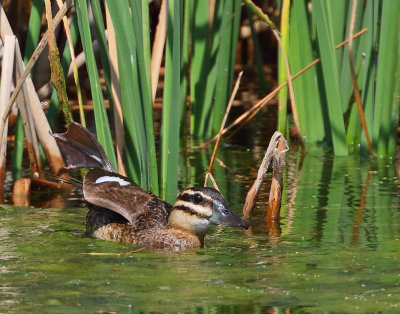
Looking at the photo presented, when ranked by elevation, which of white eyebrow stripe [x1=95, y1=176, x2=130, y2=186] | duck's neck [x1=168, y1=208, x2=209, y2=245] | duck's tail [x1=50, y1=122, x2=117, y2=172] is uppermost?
duck's tail [x1=50, y1=122, x2=117, y2=172]

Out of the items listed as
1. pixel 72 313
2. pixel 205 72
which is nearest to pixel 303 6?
→ pixel 205 72

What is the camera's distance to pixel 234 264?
15.9ft

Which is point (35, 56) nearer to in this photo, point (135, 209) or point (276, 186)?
point (135, 209)

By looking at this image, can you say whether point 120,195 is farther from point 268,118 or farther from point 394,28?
point 268,118

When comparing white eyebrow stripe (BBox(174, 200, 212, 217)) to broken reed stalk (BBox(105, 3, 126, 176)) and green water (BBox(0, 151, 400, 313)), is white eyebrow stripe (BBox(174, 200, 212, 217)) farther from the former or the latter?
broken reed stalk (BBox(105, 3, 126, 176))

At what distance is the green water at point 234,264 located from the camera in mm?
4160

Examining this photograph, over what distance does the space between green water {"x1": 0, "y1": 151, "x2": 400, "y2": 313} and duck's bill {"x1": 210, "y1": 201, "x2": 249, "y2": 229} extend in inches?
5.1

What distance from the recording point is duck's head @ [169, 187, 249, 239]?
527cm

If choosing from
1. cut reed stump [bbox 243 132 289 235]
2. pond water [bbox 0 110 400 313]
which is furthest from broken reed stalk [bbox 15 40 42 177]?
cut reed stump [bbox 243 132 289 235]

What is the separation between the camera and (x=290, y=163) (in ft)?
25.8

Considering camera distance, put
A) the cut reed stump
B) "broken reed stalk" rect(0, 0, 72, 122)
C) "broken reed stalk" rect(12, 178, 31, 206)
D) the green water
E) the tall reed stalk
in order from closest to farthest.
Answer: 1. the green water
2. "broken reed stalk" rect(0, 0, 72, 122)
3. the cut reed stump
4. "broken reed stalk" rect(12, 178, 31, 206)
5. the tall reed stalk

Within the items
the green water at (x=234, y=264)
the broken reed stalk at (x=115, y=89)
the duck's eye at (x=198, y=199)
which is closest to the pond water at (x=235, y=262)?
the green water at (x=234, y=264)

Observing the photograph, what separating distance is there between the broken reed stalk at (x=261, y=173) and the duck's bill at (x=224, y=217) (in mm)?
615

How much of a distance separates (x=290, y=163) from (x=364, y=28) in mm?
1180
